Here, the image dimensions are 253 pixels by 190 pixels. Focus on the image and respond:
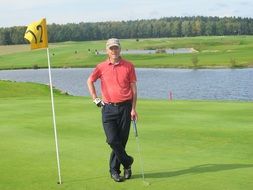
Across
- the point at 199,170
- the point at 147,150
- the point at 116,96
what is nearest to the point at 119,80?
the point at 116,96

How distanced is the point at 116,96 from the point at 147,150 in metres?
3.09

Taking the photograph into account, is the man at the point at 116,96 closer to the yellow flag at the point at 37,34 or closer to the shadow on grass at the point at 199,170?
the shadow on grass at the point at 199,170

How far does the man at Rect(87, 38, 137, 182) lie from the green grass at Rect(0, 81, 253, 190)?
0.85m

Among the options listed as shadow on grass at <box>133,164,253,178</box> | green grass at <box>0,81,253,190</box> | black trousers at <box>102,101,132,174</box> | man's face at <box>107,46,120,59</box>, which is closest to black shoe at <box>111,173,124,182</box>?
green grass at <box>0,81,253,190</box>

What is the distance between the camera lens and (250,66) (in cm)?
10912

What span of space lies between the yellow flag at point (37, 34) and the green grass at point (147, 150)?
2404 mm

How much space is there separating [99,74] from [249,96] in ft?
159

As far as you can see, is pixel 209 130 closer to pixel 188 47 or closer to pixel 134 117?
pixel 134 117

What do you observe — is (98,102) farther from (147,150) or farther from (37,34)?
(147,150)

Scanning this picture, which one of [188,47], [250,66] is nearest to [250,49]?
[250,66]

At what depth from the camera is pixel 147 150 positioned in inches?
443

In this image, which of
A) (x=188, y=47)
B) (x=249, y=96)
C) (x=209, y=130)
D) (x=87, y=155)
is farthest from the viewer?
(x=188, y=47)

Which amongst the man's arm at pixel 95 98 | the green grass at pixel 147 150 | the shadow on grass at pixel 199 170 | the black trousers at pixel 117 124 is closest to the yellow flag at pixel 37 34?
the man's arm at pixel 95 98

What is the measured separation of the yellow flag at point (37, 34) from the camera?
28.2 feet
